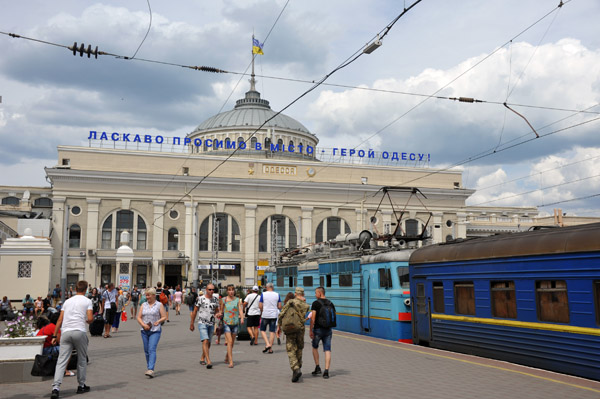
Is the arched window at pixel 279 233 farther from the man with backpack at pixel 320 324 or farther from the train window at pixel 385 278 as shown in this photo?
the man with backpack at pixel 320 324

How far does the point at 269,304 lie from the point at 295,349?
20.7 ft

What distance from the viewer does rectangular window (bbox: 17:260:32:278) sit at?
36.5 m

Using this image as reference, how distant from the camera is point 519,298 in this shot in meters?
13.5

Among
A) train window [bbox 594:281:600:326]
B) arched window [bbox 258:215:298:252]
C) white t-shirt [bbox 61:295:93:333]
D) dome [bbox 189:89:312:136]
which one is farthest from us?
dome [bbox 189:89:312:136]

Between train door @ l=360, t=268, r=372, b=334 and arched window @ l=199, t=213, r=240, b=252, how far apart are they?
1814 inches

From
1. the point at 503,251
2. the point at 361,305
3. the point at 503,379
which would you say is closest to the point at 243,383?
the point at 503,379

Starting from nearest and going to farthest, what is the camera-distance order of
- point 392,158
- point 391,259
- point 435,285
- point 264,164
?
point 435,285, point 391,259, point 264,164, point 392,158

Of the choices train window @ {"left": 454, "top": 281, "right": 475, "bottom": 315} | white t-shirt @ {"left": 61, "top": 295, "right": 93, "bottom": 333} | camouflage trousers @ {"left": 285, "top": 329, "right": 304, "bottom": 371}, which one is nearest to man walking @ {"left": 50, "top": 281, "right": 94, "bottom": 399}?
A: white t-shirt @ {"left": 61, "top": 295, "right": 93, "bottom": 333}

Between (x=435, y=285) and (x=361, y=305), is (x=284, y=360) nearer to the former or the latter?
(x=435, y=285)

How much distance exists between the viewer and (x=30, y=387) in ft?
36.3

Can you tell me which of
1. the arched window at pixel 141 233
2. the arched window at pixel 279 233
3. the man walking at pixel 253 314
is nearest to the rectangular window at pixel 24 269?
the man walking at pixel 253 314

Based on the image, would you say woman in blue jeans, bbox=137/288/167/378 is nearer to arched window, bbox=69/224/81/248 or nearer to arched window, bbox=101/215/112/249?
arched window, bbox=101/215/112/249

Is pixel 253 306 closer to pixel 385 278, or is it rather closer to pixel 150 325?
pixel 385 278

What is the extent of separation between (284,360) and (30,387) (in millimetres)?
5632
